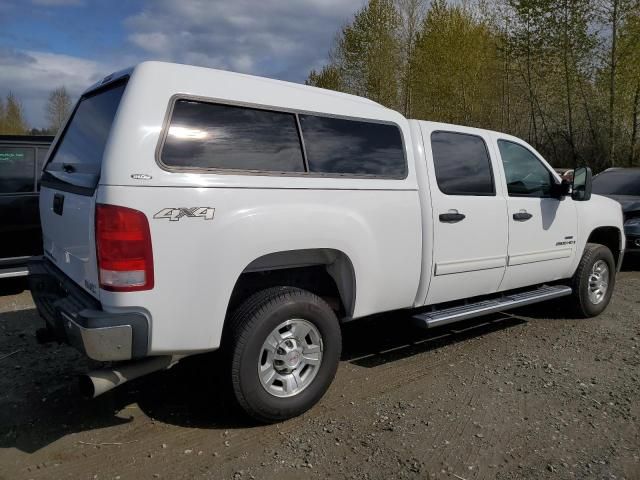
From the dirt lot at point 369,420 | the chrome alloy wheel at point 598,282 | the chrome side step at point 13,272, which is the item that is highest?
the chrome side step at point 13,272

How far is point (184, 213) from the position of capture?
2.86m

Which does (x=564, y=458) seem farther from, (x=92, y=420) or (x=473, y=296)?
(x=92, y=420)

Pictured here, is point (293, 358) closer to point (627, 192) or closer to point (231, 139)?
point (231, 139)

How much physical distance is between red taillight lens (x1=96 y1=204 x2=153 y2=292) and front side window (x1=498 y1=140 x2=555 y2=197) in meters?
3.29

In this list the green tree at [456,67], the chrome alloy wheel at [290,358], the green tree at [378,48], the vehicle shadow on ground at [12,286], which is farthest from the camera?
the green tree at [378,48]

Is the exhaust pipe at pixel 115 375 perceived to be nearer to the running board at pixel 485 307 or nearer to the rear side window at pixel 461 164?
the running board at pixel 485 307

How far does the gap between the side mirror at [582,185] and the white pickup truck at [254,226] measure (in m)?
0.84

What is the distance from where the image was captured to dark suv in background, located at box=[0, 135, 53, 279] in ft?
19.8

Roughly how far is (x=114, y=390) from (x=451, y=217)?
278 centimetres

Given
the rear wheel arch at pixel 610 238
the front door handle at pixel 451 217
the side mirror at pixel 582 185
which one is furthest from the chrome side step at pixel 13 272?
the rear wheel arch at pixel 610 238

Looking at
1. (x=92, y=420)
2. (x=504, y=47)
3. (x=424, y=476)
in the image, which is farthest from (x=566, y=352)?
(x=504, y=47)

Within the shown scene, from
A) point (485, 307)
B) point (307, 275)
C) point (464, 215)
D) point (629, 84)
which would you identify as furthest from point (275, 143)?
point (629, 84)

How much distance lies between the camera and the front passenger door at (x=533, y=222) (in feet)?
15.8

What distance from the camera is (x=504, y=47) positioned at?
2134cm
